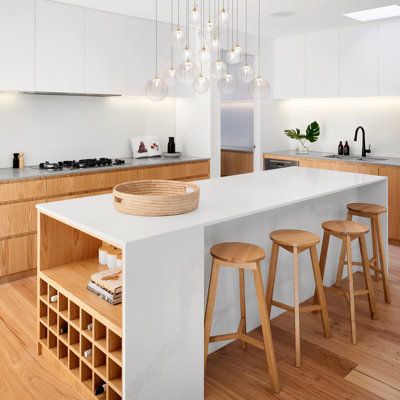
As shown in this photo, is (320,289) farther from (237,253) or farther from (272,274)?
(237,253)

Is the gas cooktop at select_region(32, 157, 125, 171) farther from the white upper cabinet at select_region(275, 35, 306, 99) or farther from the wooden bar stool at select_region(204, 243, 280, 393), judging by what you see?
the white upper cabinet at select_region(275, 35, 306, 99)


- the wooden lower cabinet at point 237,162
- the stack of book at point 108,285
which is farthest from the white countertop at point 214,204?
the wooden lower cabinet at point 237,162

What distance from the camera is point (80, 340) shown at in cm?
221

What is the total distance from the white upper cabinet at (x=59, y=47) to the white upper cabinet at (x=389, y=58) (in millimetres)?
3227

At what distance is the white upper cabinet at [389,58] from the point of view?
190 inches

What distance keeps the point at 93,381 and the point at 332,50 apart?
15.5 feet

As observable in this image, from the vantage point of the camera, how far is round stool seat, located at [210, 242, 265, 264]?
2252 mm

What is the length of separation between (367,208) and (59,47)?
308cm

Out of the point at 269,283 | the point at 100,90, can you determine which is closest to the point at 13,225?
the point at 100,90

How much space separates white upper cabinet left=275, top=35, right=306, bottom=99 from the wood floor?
3442 mm

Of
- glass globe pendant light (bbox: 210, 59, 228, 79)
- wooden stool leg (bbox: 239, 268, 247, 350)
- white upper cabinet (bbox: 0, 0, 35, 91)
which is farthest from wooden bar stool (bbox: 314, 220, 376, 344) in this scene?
white upper cabinet (bbox: 0, 0, 35, 91)

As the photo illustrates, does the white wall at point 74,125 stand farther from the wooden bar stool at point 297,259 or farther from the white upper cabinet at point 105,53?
the wooden bar stool at point 297,259

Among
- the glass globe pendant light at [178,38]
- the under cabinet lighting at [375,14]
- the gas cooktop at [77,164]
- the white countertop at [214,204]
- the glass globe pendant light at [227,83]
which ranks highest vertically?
the under cabinet lighting at [375,14]

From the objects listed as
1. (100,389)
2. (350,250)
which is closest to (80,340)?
(100,389)
